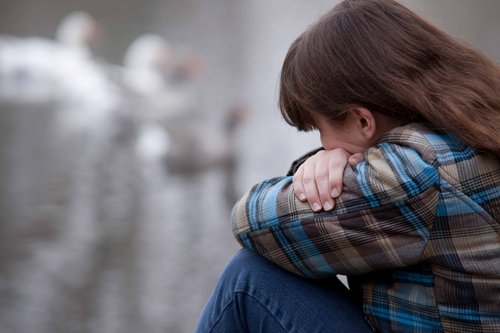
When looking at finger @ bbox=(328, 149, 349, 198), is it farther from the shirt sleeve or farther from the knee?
the knee

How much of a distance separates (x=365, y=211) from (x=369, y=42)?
30 cm

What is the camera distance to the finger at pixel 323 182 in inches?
43.8

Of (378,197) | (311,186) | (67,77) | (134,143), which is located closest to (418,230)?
(378,197)

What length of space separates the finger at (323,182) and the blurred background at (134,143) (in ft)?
4.61

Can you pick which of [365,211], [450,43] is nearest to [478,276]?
[365,211]

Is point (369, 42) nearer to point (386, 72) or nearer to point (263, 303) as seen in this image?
point (386, 72)

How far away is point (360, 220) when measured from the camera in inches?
43.1

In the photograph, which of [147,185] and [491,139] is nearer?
[491,139]

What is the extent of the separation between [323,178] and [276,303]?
25 centimetres

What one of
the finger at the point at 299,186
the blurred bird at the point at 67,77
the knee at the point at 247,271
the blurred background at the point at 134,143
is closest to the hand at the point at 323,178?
the finger at the point at 299,186

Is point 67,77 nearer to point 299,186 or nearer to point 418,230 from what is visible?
point 299,186

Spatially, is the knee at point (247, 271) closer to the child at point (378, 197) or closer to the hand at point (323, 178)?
the child at point (378, 197)

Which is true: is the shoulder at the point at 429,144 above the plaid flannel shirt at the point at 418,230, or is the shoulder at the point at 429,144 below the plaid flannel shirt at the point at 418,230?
above

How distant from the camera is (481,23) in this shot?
2.63m
